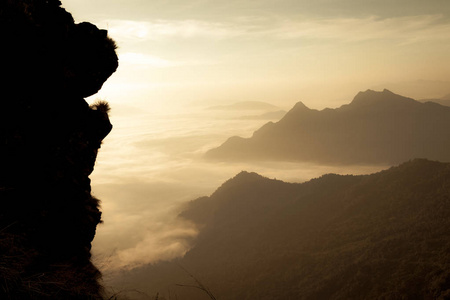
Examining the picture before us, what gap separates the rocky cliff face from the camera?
9.38m

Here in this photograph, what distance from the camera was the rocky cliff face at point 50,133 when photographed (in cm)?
938

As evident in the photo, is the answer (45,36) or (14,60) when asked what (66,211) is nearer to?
(14,60)

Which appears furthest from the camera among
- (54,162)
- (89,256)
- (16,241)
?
(89,256)

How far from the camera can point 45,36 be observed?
434 inches

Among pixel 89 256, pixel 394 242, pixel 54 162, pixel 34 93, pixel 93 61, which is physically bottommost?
pixel 394 242

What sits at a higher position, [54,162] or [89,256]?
[54,162]

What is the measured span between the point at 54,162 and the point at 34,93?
2.67 metres

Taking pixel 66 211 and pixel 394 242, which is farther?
pixel 394 242

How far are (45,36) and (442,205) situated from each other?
240362mm

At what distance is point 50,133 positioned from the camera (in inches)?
432

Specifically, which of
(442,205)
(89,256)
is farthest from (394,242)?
(89,256)

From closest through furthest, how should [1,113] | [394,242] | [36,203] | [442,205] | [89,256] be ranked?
[1,113], [36,203], [89,256], [394,242], [442,205]

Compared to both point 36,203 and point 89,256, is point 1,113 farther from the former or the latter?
point 89,256

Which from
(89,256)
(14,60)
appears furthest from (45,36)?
(89,256)
